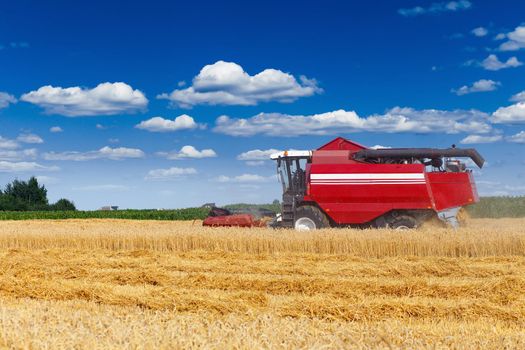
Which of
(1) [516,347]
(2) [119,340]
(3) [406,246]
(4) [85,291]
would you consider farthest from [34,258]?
(1) [516,347]

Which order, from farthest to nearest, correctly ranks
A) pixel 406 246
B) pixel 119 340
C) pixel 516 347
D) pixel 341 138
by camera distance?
pixel 341 138 → pixel 406 246 → pixel 516 347 → pixel 119 340

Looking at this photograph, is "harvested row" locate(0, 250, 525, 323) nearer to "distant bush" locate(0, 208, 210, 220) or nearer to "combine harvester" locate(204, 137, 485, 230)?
"combine harvester" locate(204, 137, 485, 230)

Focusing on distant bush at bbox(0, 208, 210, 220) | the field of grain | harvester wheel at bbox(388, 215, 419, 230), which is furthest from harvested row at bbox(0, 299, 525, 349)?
distant bush at bbox(0, 208, 210, 220)

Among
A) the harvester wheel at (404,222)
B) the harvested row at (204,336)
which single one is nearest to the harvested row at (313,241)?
the harvester wheel at (404,222)

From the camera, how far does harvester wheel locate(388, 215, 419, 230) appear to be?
17.2 m

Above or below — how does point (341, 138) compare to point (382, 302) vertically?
above

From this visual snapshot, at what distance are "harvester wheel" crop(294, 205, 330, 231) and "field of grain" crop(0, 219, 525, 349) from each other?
2.53m

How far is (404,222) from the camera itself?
17.3m

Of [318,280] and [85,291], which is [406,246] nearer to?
[318,280]

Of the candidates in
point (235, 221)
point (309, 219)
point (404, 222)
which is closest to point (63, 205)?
point (235, 221)

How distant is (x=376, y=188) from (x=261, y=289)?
325 inches

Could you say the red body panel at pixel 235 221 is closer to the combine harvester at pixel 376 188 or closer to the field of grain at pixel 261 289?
the combine harvester at pixel 376 188

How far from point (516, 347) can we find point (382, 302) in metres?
3.67

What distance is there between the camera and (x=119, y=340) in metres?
3.97
